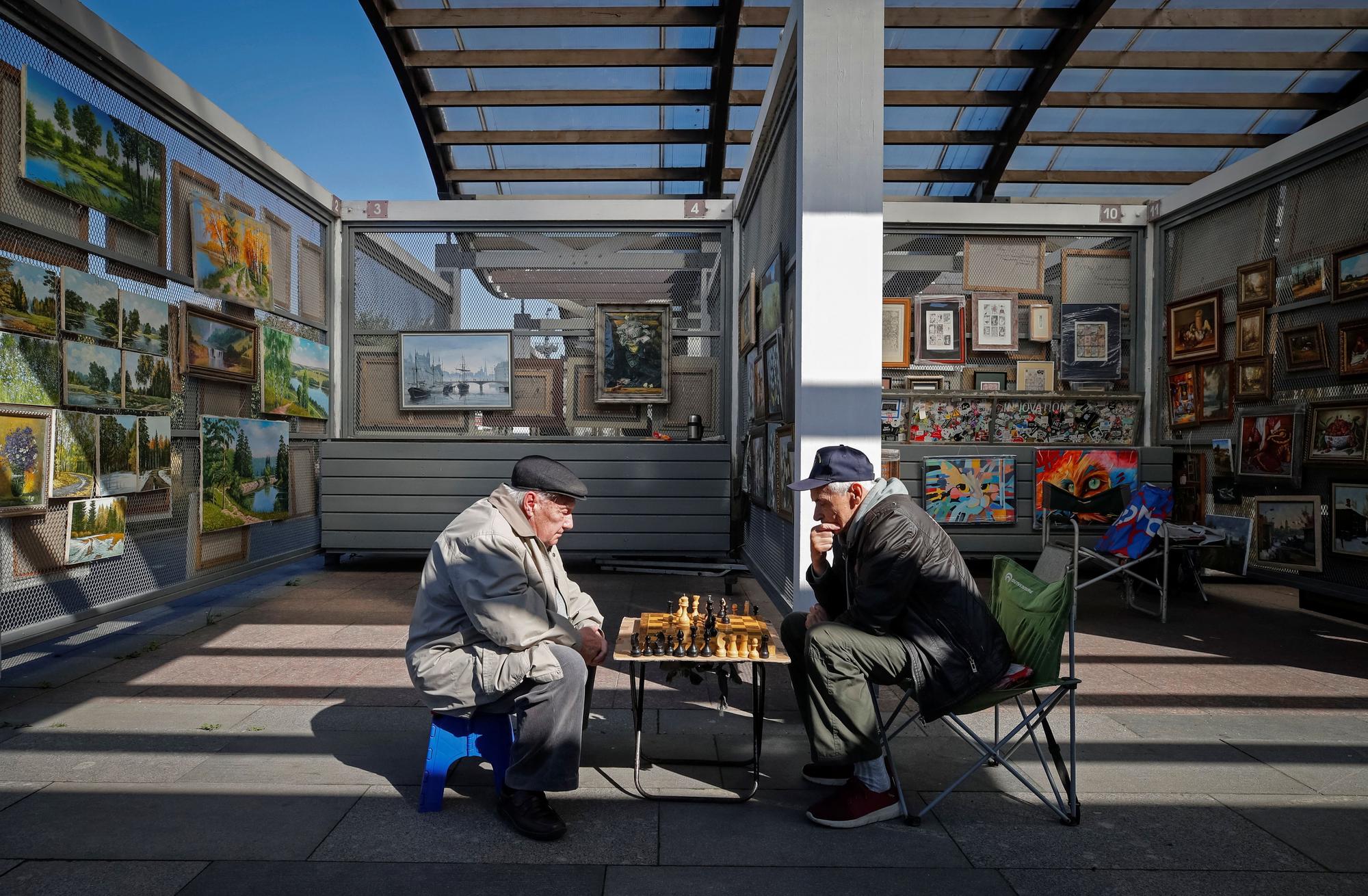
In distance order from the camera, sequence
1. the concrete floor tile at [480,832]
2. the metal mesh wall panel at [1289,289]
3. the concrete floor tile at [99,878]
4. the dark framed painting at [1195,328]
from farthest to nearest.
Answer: the dark framed painting at [1195,328] < the metal mesh wall panel at [1289,289] < the concrete floor tile at [480,832] < the concrete floor tile at [99,878]

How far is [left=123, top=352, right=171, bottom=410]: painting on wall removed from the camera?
5.48 metres

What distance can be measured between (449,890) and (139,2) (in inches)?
358

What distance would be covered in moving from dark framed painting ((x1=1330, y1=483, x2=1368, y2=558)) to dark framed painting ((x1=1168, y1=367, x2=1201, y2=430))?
188 cm

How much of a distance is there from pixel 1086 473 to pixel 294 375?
8.37 meters

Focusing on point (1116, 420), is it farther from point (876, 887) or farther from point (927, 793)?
point (876, 887)

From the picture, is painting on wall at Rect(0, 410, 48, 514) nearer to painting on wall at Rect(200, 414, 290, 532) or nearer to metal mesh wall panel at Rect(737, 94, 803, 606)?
painting on wall at Rect(200, 414, 290, 532)

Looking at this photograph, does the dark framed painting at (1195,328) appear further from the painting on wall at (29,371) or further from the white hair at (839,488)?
the painting on wall at (29,371)

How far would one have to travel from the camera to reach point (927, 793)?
3262mm

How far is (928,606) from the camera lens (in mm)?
3084

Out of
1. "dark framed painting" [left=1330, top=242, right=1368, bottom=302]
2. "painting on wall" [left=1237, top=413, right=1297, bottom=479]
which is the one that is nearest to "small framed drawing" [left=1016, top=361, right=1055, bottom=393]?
"painting on wall" [left=1237, top=413, right=1297, bottom=479]

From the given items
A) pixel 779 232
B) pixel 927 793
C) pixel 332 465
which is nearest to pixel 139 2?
pixel 332 465

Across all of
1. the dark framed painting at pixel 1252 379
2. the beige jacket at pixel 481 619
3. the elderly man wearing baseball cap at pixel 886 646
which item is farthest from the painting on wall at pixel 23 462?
the dark framed painting at pixel 1252 379

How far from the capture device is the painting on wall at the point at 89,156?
471 centimetres

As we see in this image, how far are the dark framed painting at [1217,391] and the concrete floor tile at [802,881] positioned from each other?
22.9 feet
